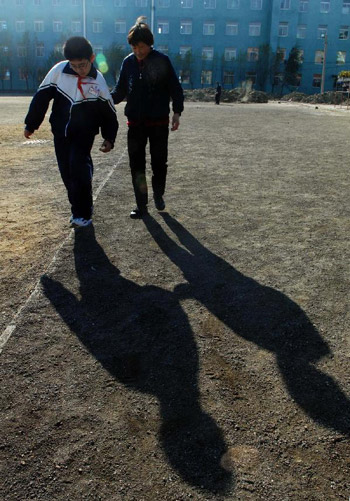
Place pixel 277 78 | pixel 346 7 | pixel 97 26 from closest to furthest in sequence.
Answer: pixel 346 7, pixel 97 26, pixel 277 78

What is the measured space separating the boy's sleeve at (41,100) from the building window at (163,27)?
219 ft

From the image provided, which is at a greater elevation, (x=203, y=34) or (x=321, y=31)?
(x=321, y=31)

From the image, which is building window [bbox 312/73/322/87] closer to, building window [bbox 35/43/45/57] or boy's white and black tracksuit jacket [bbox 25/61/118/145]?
building window [bbox 35/43/45/57]

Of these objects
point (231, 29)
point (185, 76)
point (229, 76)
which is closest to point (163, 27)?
point (185, 76)

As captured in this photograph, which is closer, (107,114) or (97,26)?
(107,114)

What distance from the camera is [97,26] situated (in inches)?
2571

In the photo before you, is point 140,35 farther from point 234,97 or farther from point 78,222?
point 234,97

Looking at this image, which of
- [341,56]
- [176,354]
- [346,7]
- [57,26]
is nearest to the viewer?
[176,354]

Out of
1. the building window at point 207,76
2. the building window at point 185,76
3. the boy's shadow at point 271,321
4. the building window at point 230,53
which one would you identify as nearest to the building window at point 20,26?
the building window at point 185,76

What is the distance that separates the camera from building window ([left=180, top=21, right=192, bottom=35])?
210ft

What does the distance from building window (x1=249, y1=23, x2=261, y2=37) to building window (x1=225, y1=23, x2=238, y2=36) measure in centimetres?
209

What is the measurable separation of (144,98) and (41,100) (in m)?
1.06

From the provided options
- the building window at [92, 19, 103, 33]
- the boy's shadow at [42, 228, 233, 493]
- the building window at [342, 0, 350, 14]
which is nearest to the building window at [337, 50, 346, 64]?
the building window at [342, 0, 350, 14]

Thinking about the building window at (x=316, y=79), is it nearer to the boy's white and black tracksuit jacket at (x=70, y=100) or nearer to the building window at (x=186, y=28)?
the building window at (x=186, y=28)
